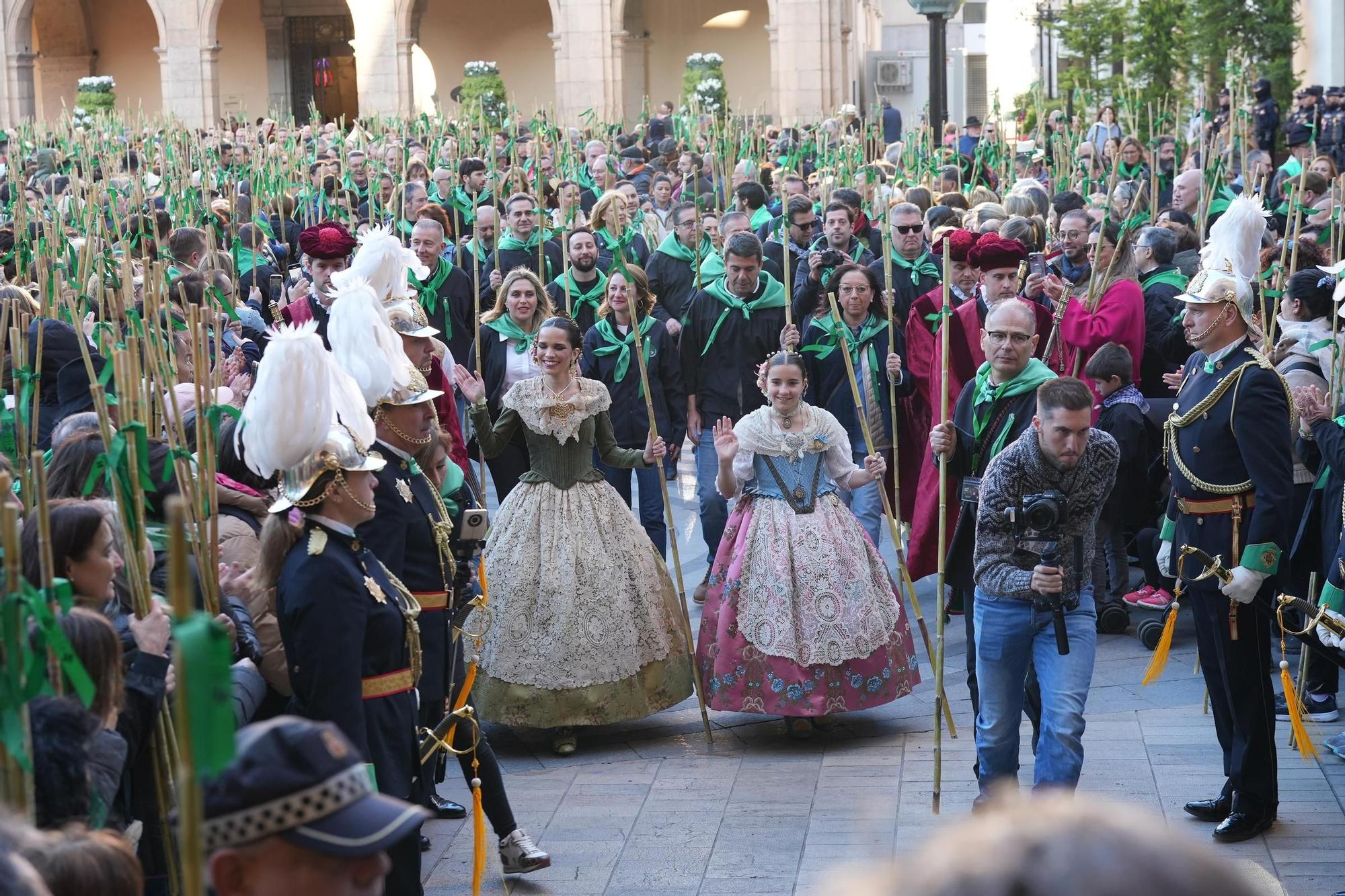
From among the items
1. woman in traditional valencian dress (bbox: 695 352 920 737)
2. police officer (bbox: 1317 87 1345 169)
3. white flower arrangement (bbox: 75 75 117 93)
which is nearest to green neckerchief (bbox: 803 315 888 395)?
woman in traditional valencian dress (bbox: 695 352 920 737)

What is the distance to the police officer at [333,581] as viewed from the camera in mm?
3980

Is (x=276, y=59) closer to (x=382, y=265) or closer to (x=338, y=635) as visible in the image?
(x=382, y=265)

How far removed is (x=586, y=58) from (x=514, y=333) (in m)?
26.8

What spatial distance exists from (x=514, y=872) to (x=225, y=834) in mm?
3210

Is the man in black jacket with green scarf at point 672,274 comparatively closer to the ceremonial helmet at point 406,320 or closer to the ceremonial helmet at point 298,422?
the ceremonial helmet at point 406,320

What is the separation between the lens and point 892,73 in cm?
3794

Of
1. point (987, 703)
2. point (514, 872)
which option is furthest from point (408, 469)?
point (987, 703)

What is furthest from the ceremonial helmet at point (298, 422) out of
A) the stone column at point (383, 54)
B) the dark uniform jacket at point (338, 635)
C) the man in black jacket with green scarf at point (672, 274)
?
the stone column at point (383, 54)

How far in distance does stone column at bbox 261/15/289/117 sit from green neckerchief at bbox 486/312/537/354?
33.6 m

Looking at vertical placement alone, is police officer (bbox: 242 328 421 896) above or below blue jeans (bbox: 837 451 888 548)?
above

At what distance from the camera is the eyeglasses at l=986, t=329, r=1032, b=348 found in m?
6.14

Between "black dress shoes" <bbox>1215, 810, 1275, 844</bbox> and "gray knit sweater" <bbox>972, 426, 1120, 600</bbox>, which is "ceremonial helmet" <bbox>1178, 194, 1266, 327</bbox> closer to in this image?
"gray knit sweater" <bbox>972, 426, 1120, 600</bbox>

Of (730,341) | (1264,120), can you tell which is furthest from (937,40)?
(730,341)

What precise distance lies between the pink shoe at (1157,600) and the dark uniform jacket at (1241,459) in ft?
8.94
